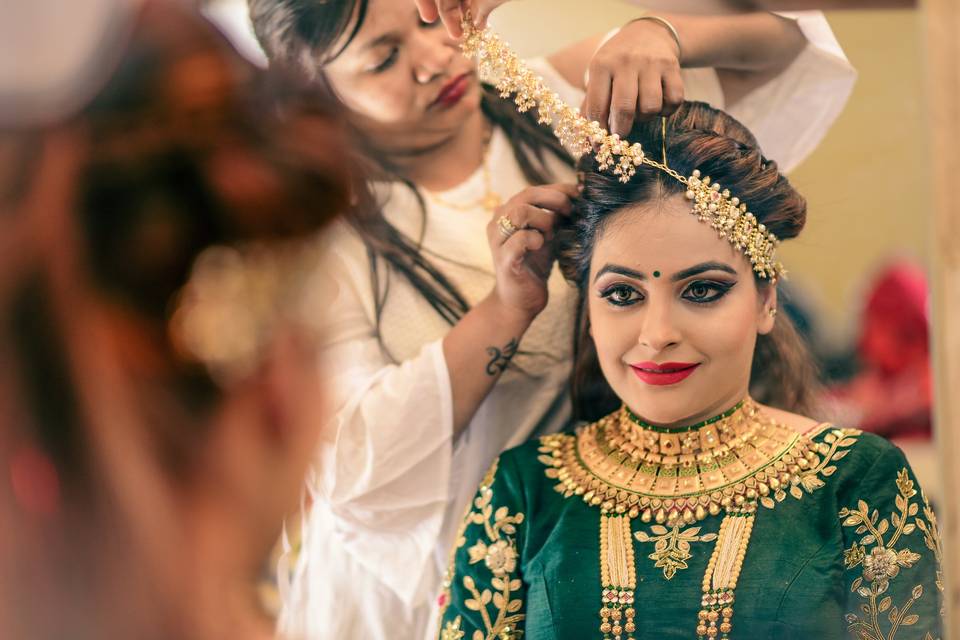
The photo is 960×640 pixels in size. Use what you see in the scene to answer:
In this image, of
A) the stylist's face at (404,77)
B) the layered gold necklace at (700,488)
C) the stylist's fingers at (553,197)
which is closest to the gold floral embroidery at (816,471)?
the layered gold necklace at (700,488)

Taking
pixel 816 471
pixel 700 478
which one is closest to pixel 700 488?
pixel 700 478

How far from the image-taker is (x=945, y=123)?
1257 millimetres

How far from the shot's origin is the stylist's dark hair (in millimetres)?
1545

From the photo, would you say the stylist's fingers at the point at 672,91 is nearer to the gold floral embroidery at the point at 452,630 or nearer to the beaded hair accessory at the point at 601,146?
the beaded hair accessory at the point at 601,146

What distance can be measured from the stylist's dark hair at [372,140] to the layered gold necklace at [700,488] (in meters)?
0.32

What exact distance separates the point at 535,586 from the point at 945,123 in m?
0.71

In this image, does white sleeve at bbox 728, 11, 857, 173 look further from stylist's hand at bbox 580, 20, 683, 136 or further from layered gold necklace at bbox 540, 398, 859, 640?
layered gold necklace at bbox 540, 398, 859, 640

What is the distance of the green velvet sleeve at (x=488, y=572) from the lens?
55.8 inches

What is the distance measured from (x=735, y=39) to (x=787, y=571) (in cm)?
65

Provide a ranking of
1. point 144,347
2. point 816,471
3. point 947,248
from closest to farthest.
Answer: point 144,347 < point 947,248 < point 816,471

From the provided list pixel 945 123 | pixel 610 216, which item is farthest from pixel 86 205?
pixel 945 123

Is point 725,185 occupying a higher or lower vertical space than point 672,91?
lower

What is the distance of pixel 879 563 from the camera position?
1319 mm

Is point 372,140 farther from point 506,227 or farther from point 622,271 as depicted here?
point 622,271
